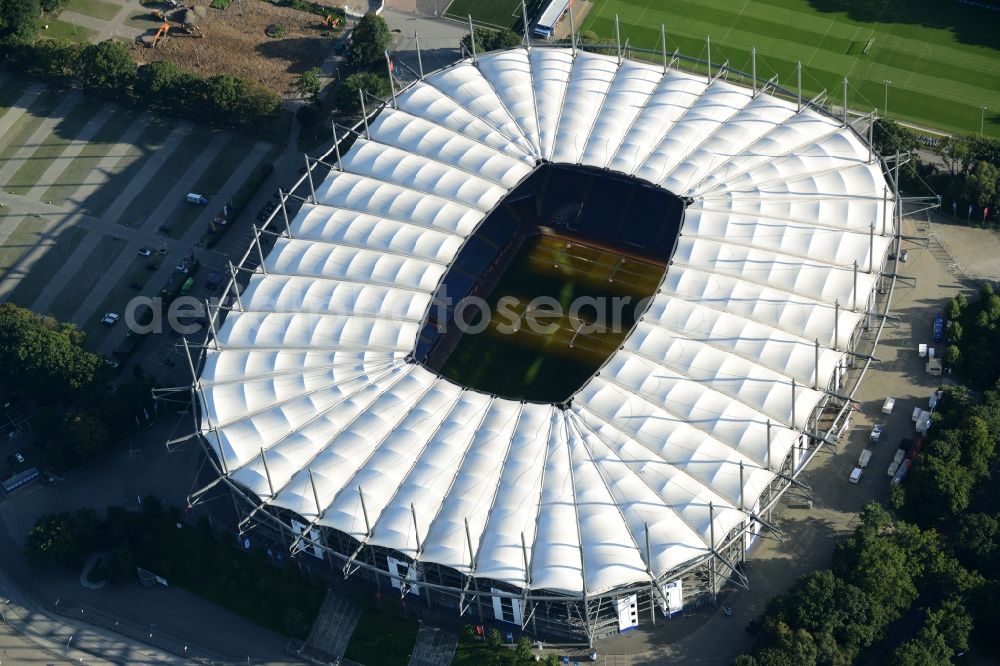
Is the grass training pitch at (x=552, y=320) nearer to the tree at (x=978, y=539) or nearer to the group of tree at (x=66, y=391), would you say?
the group of tree at (x=66, y=391)

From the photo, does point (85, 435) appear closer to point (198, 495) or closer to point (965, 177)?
point (198, 495)

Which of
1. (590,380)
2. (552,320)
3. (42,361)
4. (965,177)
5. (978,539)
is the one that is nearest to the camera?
(978,539)

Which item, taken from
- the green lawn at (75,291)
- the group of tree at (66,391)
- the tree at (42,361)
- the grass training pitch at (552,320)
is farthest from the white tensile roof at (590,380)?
the green lawn at (75,291)

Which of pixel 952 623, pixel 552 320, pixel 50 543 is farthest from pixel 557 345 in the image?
pixel 50 543

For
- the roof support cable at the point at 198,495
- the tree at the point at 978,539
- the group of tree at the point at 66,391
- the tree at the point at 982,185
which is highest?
the tree at the point at 982,185

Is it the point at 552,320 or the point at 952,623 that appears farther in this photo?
the point at 552,320

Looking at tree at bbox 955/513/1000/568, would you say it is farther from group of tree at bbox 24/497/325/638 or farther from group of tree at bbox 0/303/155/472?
group of tree at bbox 0/303/155/472
